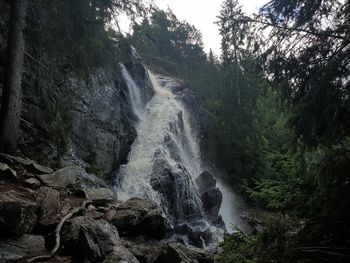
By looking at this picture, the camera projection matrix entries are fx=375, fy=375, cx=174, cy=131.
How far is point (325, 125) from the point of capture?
640cm

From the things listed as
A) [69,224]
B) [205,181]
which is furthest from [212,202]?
[69,224]

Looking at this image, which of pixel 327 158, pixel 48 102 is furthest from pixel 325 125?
pixel 48 102

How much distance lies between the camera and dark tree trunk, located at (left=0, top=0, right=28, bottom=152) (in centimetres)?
998

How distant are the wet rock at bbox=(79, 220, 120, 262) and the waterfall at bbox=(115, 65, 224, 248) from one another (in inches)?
437

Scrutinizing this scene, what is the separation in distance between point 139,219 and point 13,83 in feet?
16.3

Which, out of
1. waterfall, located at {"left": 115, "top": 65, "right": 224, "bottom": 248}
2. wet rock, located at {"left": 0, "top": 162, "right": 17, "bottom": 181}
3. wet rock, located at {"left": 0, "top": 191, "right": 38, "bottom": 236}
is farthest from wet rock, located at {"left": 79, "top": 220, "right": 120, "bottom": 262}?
waterfall, located at {"left": 115, "top": 65, "right": 224, "bottom": 248}

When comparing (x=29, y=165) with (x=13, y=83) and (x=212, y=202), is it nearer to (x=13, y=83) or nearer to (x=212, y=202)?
(x=13, y=83)

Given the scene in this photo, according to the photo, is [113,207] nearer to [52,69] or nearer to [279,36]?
[279,36]

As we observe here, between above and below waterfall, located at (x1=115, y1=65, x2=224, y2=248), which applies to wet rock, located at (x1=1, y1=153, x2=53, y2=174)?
below

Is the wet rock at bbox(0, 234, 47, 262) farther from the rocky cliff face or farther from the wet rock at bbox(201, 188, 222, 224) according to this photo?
the wet rock at bbox(201, 188, 222, 224)

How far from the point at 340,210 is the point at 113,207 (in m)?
6.49

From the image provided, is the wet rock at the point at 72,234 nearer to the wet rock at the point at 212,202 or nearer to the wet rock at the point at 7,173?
the wet rock at the point at 7,173

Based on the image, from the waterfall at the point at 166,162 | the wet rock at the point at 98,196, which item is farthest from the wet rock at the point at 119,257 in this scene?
the waterfall at the point at 166,162

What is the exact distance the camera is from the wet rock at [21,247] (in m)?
5.78
